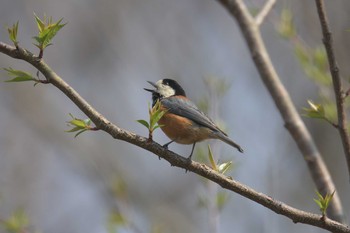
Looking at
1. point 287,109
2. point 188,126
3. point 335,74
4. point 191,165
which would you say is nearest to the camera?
point 191,165

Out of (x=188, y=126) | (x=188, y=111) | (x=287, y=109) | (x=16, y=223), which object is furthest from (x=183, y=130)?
(x=16, y=223)

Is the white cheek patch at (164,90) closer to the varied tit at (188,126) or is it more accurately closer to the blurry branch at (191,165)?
the varied tit at (188,126)

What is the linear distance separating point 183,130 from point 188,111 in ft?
0.66

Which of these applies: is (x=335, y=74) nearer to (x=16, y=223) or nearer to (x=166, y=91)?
(x=16, y=223)

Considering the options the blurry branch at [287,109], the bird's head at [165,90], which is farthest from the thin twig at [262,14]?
the bird's head at [165,90]

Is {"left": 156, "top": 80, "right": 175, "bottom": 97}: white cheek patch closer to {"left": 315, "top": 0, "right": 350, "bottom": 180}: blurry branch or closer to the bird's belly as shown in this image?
the bird's belly

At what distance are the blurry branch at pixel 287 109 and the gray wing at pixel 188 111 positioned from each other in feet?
1.65

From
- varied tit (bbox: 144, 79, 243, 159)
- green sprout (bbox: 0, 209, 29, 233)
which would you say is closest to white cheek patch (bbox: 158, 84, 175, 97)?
varied tit (bbox: 144, 79, 243, 159)

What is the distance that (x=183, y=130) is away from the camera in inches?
149

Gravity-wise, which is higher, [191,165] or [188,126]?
[188,126]

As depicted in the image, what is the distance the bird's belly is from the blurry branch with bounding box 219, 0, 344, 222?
57 centimetres

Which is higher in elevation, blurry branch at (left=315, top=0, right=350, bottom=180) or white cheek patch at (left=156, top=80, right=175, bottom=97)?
white cheek patch at (left=156, top=80, right=175, bottom=97)

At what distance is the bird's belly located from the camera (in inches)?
149

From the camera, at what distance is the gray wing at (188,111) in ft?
12.4
